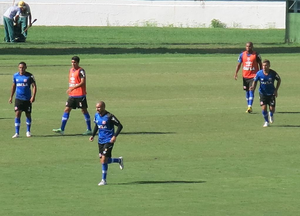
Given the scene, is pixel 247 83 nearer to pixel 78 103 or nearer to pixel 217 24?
pixel 78 103

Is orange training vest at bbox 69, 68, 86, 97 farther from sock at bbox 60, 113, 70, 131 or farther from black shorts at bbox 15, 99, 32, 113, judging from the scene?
black shorts at bbox 15, 99, 32, 113

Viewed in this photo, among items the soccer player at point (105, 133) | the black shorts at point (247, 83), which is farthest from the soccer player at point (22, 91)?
the black shorts at point (247, 83)

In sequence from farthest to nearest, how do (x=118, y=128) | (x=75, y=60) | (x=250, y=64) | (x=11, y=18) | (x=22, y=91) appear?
1. (x=11, y=18)
2. (x=250, y=64)
3. (x=75, y=60)
4. (x=22, y=91)
5. (x=118, y=128)

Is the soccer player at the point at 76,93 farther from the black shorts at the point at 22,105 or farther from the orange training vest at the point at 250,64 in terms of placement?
the orange training vest at the point at 250,64

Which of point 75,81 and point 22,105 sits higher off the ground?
point 75,81

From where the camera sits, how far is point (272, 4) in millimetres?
67062

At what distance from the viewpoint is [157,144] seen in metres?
21.6

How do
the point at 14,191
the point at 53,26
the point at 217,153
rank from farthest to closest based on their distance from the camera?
1. the point at 53,26
2. the point at 217,153
3. the point at 14,191

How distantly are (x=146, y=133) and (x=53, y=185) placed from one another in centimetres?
667

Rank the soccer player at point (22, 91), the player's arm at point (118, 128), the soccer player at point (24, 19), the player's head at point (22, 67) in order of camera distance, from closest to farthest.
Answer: the player's arm at point (118, 128), the player's head at point (22, 67), the soccer player at point (22, 91), the soccer player at point (24, 19)

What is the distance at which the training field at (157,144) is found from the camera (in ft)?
51.4

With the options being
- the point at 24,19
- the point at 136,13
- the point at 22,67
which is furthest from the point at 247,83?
the point at 136,13

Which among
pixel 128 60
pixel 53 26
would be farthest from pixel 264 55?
pixel 53 26

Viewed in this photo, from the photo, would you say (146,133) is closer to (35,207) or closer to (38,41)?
(35,207)
